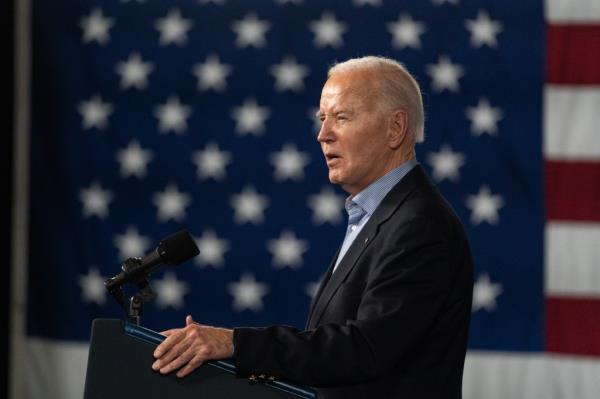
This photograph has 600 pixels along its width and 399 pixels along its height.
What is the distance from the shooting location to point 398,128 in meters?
1.81

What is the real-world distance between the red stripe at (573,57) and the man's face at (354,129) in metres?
1.49

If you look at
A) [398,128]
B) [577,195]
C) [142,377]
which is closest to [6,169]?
[577,195]

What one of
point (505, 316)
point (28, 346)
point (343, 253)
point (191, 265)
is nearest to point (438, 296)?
point (343, 253)

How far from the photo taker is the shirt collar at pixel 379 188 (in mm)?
1799

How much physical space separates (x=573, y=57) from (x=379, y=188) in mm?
1555

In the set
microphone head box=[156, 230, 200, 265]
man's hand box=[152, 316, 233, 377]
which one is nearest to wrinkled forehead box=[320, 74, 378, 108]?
microphone head box=[156, 230, 200, 265]

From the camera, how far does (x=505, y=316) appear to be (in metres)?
3.10

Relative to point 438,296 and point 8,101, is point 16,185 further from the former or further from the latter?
point 438,296

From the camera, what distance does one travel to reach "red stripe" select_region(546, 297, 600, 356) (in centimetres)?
305

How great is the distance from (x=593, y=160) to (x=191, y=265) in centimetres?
134

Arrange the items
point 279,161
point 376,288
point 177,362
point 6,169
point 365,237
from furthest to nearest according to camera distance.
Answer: point 6,169 → point 279,161 → point 365,237 → point 376,288 → point 177,362

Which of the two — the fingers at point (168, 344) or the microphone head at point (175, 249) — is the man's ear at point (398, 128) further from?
the fingers at point (168, 344)

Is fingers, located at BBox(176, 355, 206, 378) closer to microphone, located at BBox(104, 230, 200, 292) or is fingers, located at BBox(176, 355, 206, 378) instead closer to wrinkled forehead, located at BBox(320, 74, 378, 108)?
microphone, located at BBox(104, 230, 200, 292)

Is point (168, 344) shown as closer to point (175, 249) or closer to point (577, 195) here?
point (175, 249)
